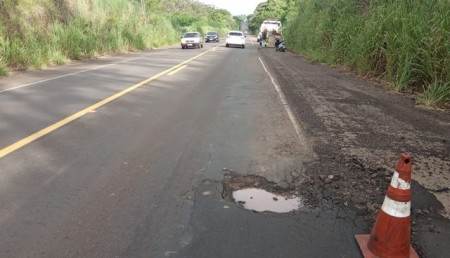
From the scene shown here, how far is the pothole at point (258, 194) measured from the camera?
4.01 metres

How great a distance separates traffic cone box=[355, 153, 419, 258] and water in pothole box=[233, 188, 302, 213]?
36.5 inches

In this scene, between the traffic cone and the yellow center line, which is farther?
the yellow center line

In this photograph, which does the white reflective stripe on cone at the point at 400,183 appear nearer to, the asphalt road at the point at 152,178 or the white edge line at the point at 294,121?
the asphalt road at the point at 152,178

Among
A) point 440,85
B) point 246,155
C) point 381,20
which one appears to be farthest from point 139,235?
point 381,20

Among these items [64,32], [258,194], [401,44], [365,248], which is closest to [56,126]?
[258,194]

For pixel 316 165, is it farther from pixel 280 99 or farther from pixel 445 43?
pixel 445 43

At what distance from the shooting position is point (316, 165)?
509 cm

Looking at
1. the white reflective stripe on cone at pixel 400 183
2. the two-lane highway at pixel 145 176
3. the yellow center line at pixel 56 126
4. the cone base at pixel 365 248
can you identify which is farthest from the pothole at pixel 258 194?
the yellow center line at pixel 56 126

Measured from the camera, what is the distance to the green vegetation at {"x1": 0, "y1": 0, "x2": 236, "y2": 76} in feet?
52.3

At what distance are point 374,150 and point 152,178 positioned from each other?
9.85ft

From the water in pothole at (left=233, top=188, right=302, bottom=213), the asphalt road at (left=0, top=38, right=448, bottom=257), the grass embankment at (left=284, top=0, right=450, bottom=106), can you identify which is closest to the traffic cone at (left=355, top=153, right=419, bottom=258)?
the asphalt road at (left=0, top=38, right=448, bottom=257)

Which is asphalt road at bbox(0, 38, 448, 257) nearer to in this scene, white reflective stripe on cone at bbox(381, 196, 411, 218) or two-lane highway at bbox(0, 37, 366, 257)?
two-lane highway at bbox(0, 37, 366, 257)

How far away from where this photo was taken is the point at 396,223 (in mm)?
3117

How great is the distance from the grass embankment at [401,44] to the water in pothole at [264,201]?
20.2 ft
